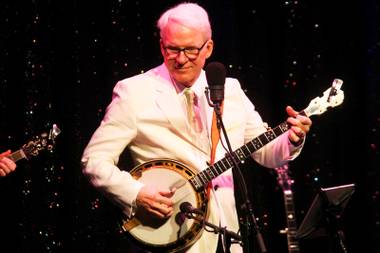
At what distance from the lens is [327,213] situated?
387 centimetres

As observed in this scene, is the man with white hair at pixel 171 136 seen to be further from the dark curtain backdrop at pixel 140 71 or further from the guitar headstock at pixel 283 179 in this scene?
the guitar headstock at pixel 283 179

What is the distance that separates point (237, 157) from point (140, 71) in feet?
4.89

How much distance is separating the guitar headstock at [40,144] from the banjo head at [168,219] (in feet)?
2.77

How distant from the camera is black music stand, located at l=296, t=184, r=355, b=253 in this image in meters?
3.85

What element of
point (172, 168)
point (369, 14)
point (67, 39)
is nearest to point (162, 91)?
point (172, 168)

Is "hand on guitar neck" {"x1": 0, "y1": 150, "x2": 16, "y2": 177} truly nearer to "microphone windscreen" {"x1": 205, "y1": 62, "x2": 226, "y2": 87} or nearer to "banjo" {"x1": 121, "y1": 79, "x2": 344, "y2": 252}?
"banjo" {"x1": 121, "y1": 79, "x2": 344, "y2": 252}

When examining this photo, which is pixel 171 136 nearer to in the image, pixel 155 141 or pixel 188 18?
pixel 155 141

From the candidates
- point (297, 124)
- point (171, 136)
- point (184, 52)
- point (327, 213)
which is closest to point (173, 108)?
point (171, 136)

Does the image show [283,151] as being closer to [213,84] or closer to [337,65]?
[213,84]

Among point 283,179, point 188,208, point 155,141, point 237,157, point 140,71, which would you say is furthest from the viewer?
point 283,179

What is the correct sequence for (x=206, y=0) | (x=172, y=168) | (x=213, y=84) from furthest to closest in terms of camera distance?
1. (x=206, y=0)
2. (x=172, y=168)
3. (x=213, y=84)

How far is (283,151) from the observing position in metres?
3.64

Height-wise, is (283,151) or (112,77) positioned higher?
(112,77)

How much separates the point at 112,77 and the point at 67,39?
428mm
